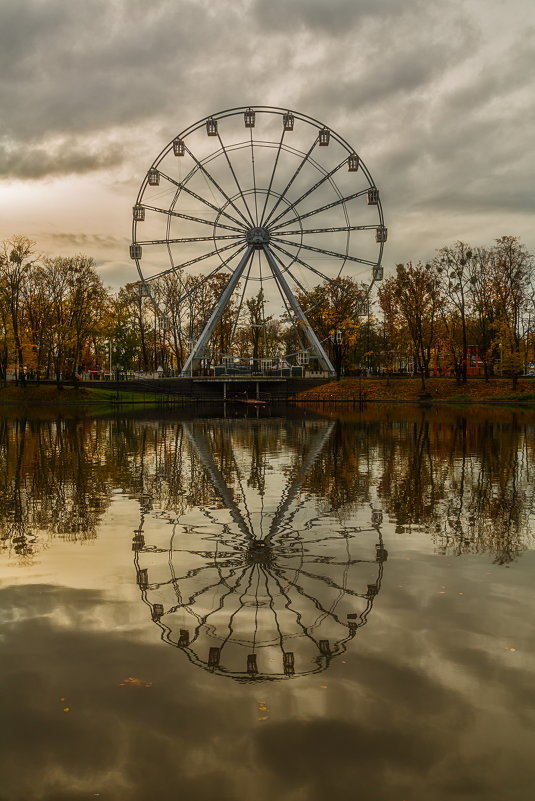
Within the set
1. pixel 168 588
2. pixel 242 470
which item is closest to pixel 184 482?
pixel 242 470

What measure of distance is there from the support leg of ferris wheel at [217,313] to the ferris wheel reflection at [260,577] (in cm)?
5116

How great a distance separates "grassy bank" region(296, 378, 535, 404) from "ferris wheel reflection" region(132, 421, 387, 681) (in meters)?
58.7

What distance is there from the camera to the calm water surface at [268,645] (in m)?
4.97

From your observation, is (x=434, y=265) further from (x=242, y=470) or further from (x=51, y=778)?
(x=51, y=778)

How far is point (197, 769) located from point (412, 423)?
37100mm

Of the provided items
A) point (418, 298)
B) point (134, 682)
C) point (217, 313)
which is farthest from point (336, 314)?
point (134, 682)

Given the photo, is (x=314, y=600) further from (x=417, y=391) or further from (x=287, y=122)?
(x=417, y=391)

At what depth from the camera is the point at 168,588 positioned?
8914 mm

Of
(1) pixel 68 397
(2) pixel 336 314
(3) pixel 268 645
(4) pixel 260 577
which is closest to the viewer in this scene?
(3) pixel 268 645

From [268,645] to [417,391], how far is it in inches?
2778

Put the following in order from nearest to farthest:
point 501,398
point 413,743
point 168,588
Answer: point 413,743 < point 168,588 < point 501,398

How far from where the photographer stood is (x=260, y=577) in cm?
930

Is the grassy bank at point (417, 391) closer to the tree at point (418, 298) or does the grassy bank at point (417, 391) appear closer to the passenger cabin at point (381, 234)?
the tree at point (418, 298)

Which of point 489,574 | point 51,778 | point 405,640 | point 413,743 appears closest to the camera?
point 51,778
